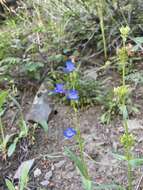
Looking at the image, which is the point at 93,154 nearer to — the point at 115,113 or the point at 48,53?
the point at 115,113

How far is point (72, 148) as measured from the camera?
2139 millimetres

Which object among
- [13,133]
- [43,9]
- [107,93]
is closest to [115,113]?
[107,93]

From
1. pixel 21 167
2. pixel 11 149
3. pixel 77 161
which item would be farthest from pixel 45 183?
pixel 77 161

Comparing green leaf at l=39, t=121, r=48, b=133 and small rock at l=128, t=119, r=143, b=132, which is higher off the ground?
green leaf at l=39, t=121, r=48, b=133

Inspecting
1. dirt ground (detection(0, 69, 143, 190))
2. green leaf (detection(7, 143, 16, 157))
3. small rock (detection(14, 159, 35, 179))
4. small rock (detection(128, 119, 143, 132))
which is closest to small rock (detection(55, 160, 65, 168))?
dirt ground (detection(0, 69, 143, 190))

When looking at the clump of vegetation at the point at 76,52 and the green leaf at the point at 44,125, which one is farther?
the clump of vegetation at the point at 76,52

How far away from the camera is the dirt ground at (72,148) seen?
6.49 feet

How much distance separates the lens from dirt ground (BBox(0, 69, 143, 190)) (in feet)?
6.49

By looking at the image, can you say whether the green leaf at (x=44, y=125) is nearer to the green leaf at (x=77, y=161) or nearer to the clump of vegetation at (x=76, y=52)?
the clump of vegetation at (x=76, y=52)

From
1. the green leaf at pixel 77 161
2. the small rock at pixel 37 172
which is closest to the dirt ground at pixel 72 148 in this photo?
→ the small rock at pixel 37 172

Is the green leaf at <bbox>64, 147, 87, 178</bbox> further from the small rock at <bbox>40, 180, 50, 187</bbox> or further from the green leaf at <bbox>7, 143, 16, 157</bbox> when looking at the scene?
the green leaf at <bbox>7, 143, 16, 157</bbox>

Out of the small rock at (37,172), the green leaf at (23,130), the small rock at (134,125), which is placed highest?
the green leaf at (23,130)

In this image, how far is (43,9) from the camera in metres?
3.01

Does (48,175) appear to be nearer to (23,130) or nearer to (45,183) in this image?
(45,183)
